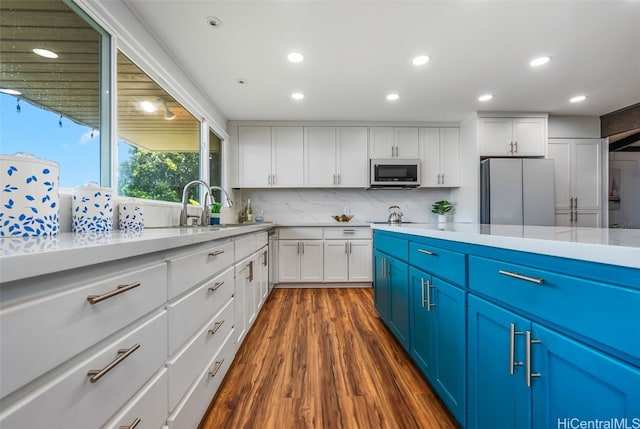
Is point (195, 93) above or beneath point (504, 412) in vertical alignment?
above

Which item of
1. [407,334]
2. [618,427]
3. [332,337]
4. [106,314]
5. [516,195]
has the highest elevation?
[516,195]

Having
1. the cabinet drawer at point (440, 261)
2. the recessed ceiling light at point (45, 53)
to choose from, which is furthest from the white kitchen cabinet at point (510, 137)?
the recessed ceiling light at point (45, 53)

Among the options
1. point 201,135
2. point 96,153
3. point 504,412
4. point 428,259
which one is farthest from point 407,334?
point 201,135

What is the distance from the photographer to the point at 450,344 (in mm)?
1217

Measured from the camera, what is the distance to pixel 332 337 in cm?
219

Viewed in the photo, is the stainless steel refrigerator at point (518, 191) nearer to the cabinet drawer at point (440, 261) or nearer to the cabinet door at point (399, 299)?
the cabinet door at point (399, 299)

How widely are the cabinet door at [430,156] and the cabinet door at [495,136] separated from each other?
605 mm

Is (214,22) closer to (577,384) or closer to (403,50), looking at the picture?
(403,50)

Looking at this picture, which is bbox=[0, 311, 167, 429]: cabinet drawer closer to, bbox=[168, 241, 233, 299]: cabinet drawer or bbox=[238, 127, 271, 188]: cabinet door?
bbox=[168, 241, 233, 299]: cabinet drawer

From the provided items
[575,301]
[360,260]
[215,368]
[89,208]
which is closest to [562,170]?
[360,260]

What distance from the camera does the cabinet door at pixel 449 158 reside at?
413 centimetres

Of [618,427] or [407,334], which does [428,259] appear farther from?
[618,427]

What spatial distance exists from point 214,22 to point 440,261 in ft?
7.30

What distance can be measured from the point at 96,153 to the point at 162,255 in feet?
3.71
